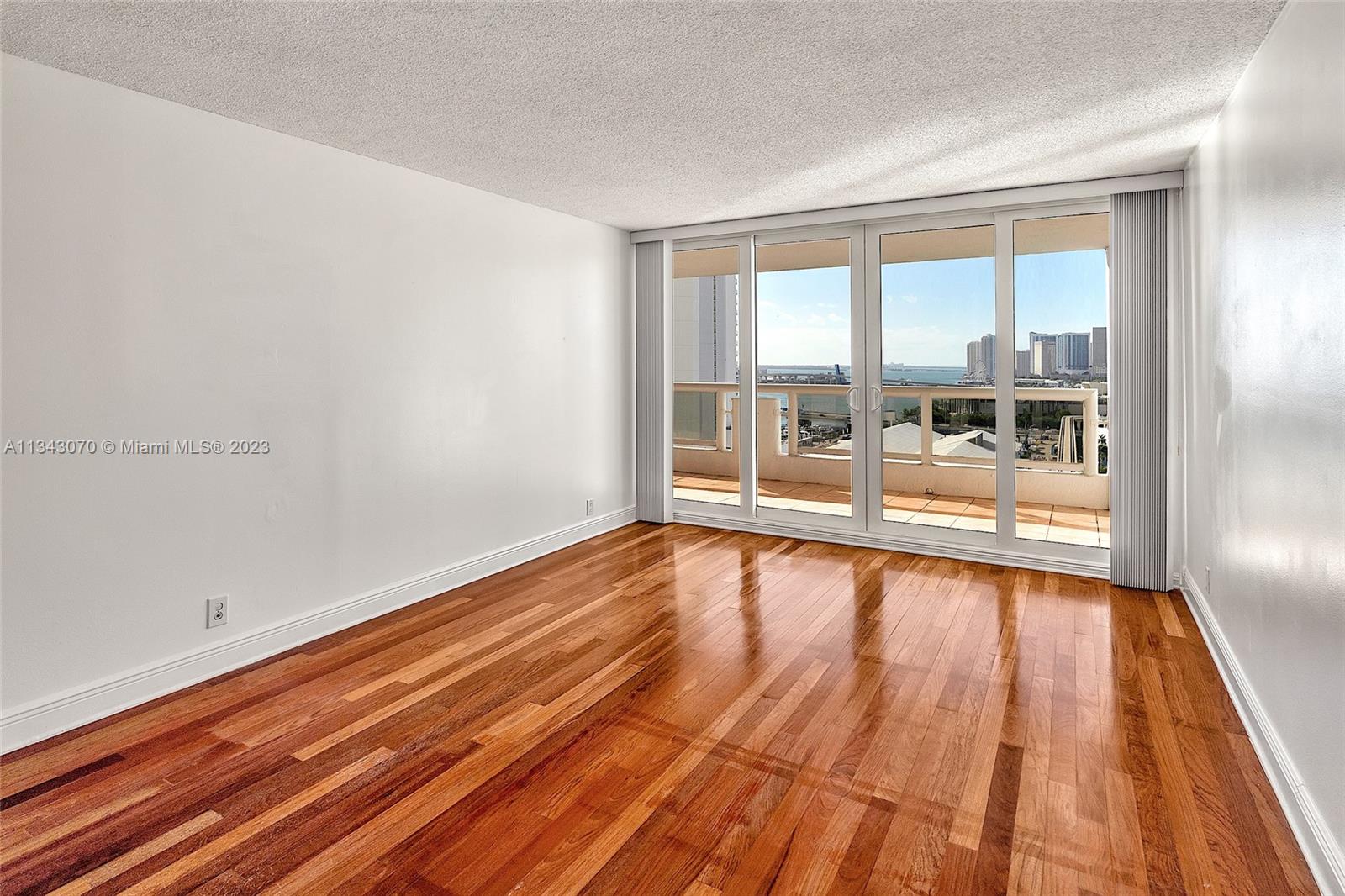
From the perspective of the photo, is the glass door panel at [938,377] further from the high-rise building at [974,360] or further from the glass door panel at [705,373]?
the glass door panel at [705,373]

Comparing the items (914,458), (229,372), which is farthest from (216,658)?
(914,458)

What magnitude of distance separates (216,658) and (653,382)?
387cm

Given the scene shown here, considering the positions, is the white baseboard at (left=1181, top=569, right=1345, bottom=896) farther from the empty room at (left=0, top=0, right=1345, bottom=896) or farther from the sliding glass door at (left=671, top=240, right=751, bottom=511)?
the sliding glass door at (left=671, top=240, right=751, bottom=511)

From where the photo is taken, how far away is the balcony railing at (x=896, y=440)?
4.83 m

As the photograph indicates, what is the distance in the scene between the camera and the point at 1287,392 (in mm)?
2266

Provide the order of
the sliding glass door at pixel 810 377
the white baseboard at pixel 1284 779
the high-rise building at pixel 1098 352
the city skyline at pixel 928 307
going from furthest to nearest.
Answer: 1. the sliding glass door at pixel 810 377
2. the city skyline at pixel 928 307
3. the high-rise building at pixel 1098 352
4. the white baseboard at pixel 1284 779

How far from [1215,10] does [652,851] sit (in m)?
3.13

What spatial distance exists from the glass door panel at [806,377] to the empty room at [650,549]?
178 millimetres

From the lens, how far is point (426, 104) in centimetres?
313

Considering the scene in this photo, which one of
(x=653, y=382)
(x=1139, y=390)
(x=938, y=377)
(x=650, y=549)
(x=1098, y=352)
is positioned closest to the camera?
(x=1139, y=390)

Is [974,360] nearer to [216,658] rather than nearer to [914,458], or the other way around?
[914,458]

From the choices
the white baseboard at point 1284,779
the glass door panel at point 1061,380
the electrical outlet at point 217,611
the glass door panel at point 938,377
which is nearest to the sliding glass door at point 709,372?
the glass door panel at point 938,377

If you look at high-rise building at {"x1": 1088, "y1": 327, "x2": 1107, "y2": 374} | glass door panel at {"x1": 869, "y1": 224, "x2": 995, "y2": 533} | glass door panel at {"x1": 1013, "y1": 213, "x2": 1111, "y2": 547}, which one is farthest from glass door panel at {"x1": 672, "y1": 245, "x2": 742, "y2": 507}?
high-rise building at {"x1": 1088, "y1": 327, "x2": 1107, "y2": 374}

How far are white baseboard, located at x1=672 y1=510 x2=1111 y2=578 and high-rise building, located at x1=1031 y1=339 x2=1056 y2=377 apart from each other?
4.05 feet
